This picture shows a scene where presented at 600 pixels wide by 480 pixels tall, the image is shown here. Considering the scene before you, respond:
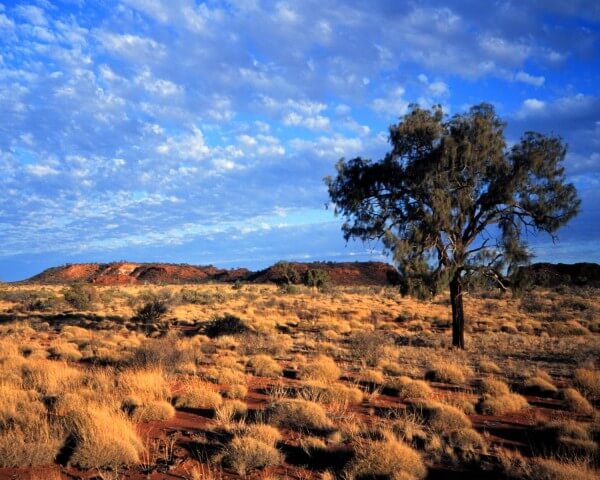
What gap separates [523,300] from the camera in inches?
1480

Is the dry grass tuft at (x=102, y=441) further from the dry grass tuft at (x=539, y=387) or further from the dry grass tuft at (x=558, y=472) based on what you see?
the dry grass tuft at (x=539, y=387)

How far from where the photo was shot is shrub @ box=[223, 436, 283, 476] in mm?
6348

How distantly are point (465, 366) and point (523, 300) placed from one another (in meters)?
27.0

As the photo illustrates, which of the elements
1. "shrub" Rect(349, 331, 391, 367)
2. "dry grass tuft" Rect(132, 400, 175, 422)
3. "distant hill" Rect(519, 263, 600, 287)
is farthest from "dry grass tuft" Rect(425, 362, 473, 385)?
"distant hill" Rect(519, 263, 600, 287)

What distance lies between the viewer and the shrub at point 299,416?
8.06m

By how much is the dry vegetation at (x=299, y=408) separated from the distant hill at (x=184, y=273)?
2709 inches

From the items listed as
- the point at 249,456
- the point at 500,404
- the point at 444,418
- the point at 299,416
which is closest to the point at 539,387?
the point at 500,404

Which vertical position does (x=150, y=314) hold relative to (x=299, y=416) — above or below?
above

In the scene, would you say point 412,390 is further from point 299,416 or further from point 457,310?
A: point 457,310

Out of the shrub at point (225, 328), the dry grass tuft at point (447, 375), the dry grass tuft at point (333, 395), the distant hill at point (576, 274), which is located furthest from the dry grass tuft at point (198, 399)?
the distant hill at point (576, 274)

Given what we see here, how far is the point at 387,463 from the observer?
602 cm

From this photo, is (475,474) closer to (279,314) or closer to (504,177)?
(504,177)

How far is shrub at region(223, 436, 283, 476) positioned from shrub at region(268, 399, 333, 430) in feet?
4.76

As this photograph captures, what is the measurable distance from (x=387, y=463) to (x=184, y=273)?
104m
